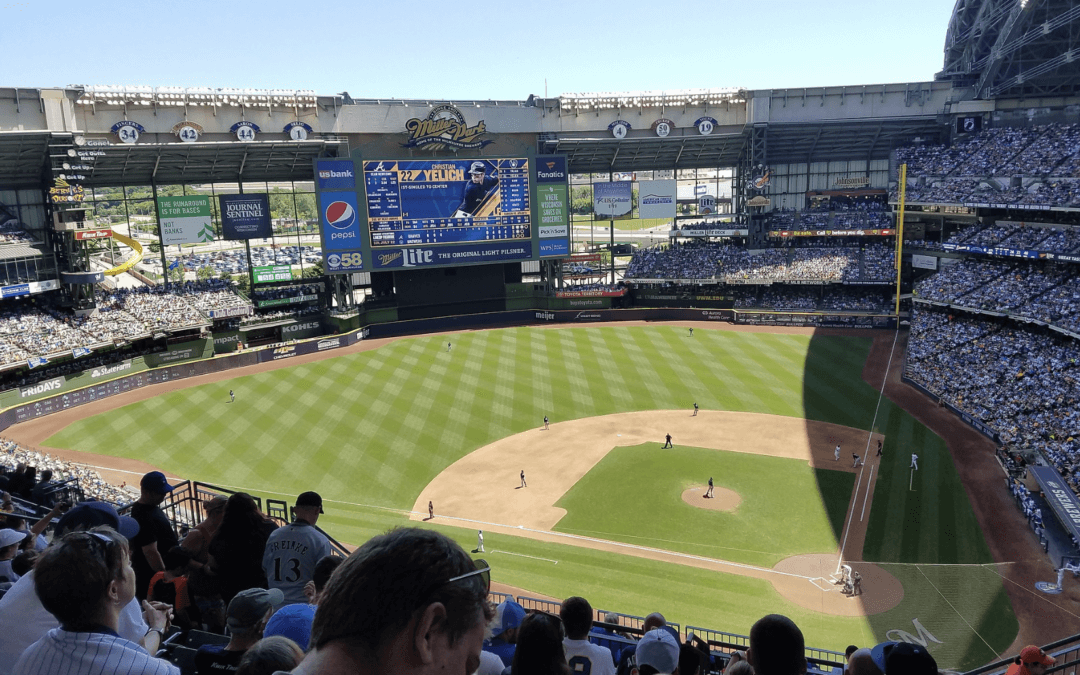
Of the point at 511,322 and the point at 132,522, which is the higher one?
the point at 132,522

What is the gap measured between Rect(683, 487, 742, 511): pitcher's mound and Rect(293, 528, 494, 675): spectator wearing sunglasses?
92.1 feet

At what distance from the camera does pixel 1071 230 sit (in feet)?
139

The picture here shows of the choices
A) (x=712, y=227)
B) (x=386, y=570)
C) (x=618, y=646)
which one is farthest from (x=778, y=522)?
(x=712, y=227)

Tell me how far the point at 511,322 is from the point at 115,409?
30.9 m

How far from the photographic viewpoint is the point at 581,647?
6.33 m

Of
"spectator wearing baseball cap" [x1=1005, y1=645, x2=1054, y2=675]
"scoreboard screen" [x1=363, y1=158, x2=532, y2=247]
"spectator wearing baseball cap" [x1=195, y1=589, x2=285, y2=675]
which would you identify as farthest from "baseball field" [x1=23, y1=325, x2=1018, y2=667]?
"spectator wearing baseball cap" [x1=195, y1=589, x2=285, y2=675]

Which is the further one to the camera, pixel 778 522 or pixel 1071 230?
pixel 1071 230

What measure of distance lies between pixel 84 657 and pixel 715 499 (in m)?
28.3

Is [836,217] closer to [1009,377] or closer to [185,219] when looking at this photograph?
[1009,377]

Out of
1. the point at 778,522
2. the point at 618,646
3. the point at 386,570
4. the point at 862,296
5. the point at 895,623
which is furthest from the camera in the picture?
the point at 862,296

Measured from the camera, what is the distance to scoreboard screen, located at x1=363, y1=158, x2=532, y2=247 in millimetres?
57875

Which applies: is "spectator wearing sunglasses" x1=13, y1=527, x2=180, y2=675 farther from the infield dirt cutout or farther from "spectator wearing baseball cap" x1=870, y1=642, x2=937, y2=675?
the infield dirt cutout

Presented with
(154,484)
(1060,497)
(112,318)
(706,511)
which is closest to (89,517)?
(154,484)

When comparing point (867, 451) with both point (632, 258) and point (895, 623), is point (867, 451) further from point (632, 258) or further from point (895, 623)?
point (632, 258)
